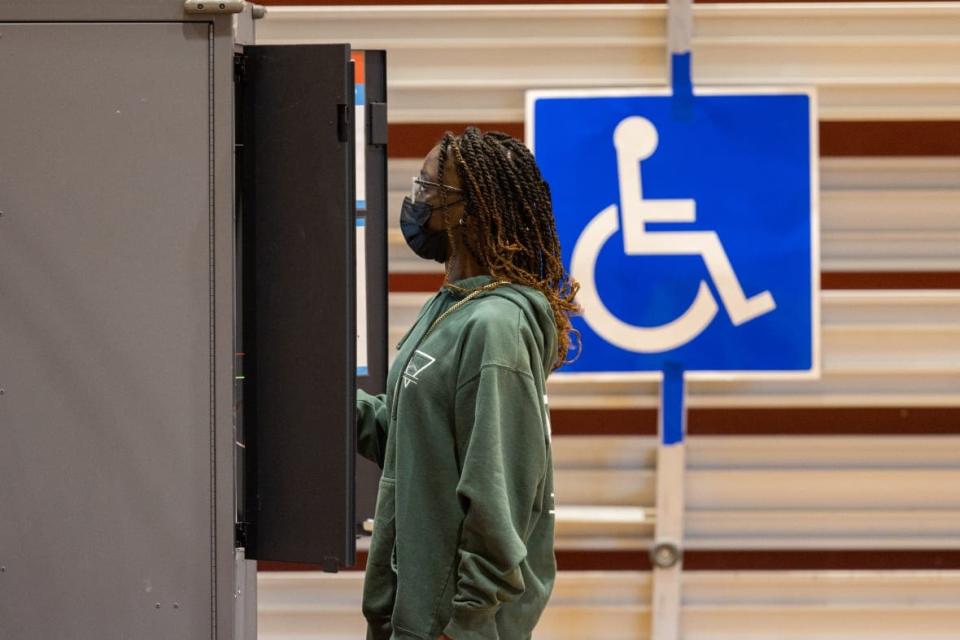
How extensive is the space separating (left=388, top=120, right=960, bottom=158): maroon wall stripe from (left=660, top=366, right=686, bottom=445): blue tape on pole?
85 centimetres

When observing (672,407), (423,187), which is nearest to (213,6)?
(423,187)

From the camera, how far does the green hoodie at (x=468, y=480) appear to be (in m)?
2.00

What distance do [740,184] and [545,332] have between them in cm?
176

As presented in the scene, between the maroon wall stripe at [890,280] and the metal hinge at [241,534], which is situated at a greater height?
the maroon wall stripe at [890,280]

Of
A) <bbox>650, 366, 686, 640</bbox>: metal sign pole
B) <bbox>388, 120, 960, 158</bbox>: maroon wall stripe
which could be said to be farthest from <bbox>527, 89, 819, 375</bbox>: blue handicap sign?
<bbox>650, 366, 686, 640</bbox>: metal sign pole

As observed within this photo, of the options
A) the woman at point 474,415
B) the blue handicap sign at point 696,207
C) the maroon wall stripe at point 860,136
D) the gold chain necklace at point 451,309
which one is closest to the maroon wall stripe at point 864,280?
the blue handicap sign at point 696,207

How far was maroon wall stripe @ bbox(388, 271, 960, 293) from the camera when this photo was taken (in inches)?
152

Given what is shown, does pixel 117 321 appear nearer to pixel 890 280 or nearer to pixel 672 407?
pixel 672 407

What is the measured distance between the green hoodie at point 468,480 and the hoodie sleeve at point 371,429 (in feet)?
0.88

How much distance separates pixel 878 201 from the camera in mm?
3871

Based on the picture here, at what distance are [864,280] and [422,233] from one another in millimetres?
2084

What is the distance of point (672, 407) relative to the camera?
379 cm

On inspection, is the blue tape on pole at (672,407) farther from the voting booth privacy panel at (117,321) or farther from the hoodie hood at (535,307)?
the voting booth privacy panel at (117,321)

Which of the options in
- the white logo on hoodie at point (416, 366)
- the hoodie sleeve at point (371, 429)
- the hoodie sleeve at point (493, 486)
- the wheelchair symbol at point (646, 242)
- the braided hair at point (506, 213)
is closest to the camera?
the hoodie sleeve at point (493, 486)
